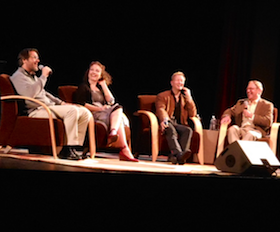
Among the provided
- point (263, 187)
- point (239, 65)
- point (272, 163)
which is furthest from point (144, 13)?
point (263, 187)

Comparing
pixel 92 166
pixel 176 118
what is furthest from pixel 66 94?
pixel 92 166

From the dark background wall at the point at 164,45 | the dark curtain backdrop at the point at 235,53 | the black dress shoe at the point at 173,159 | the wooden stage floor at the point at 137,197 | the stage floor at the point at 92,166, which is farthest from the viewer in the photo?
the dark curtain backdrop at the point at 235,53

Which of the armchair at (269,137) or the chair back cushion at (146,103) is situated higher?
the chair back cushion at (146,103)

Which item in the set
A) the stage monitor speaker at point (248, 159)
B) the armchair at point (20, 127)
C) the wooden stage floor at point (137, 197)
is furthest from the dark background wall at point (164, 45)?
the wooden stage floor at point (137, 197)

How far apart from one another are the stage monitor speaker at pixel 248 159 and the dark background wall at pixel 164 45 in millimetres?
3288

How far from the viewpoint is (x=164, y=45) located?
19.6 ft

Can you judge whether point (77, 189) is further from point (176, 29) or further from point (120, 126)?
point (176, 29)

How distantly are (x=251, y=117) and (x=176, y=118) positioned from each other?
2.79 feet

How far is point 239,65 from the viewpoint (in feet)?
19.9

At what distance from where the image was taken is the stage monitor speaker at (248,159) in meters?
2.54

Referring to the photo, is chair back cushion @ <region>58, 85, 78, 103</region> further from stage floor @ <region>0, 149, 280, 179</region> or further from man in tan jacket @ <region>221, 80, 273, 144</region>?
man in tan jacket @ <region>221, 80, 273, 144</region>

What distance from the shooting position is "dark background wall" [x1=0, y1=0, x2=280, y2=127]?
5.64 m

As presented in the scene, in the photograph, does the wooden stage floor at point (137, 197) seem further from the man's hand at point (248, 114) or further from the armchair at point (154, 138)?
the man's hand at point (248, 114)

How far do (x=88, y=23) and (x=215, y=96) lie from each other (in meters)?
2.16
